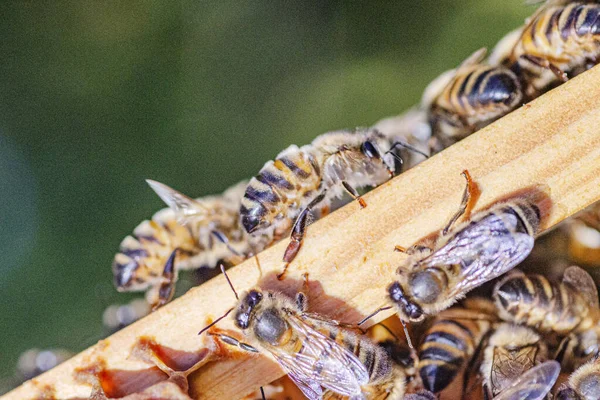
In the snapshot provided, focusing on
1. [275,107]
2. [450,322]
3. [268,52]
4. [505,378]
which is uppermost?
[268,52]

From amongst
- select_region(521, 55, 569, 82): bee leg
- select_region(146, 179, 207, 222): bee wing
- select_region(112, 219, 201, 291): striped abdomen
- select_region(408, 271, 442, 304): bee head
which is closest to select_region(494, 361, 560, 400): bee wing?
select_region(408, 271, 442, 304): bee head

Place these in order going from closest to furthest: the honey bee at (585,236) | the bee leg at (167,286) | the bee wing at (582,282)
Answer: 1. the bee wing at (582,282)
2. the honey bee at (585,236)
3. the bee leg at (167,286)

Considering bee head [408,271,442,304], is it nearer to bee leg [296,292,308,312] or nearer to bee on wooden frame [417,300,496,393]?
bee on wooden frame [417,300,496,393]


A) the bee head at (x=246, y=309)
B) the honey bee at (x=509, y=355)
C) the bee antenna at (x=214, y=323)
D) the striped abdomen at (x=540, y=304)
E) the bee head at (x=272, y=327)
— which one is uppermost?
the bee antenna at (x=214, y=323)

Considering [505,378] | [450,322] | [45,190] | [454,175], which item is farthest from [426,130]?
[45,190]

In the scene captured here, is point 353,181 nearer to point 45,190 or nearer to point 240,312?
point 240,312

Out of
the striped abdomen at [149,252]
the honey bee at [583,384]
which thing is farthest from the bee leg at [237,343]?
the honey bee at [583,384]

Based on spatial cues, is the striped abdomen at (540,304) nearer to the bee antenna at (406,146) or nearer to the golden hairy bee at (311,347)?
the golden hairy bee at (311,347)
